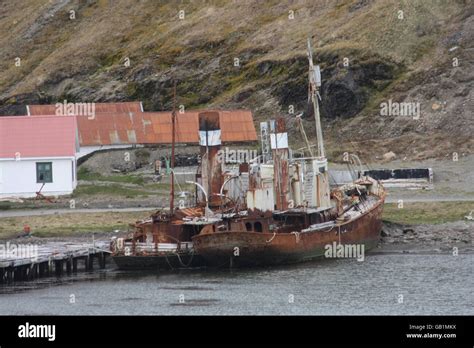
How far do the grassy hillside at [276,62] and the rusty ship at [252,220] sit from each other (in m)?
29.1

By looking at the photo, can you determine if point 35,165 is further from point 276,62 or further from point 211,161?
point 276,62

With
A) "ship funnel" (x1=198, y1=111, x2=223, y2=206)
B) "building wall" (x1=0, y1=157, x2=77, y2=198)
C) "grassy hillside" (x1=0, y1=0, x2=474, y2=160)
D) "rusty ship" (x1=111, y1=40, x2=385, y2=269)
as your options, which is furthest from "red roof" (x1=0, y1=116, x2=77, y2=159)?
"ship funnel" (x1=198, y1=111, x2=223, y2=206)

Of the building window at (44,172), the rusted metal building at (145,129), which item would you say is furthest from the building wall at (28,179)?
the rusted metal building at (145,129)

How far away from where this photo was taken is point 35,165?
83562mm

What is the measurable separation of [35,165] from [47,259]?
81.9 ft

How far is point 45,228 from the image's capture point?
71375 millimetres

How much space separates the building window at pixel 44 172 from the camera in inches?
3295

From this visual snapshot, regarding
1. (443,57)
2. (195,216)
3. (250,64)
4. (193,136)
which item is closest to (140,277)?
(195,216)

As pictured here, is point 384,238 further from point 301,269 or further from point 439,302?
point 439,302

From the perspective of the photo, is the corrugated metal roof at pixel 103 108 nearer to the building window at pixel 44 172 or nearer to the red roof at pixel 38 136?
the red roof at pixel 38 136

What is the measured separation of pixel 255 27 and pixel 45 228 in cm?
6335

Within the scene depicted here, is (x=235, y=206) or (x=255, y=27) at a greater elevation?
(x=255, y=27)

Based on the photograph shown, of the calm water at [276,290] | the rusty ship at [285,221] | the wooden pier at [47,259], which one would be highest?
the rusty ship at [285,221]

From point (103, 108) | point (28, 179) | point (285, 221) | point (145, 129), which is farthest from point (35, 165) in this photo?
point (103, 108)
